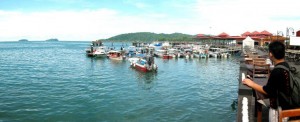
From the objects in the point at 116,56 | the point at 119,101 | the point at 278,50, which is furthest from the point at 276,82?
the point at 116,56

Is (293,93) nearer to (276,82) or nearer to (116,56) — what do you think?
(276,82)

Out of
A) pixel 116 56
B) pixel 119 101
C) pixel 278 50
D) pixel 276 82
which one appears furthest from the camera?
pixel 116 56

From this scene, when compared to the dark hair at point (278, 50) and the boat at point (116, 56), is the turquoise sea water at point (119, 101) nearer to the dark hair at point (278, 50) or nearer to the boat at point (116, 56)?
the dark hair at point (278, 50)

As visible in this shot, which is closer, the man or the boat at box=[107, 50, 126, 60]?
the man

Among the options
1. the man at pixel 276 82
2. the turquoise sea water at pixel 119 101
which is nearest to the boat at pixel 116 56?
the turquoise sea water at pixel 119 101

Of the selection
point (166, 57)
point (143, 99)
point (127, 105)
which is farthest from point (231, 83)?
point (166, 57)

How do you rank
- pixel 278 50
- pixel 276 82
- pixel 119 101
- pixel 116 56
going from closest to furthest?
pixel 276 82
pixel 278 50
pixel 119 101
pixel 116 56

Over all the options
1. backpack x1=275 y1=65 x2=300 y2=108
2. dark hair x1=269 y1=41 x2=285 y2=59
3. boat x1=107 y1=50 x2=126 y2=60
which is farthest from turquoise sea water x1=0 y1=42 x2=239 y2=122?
boat x1=107 y1=50 x2=126 y2=60

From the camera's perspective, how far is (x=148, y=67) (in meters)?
42.2

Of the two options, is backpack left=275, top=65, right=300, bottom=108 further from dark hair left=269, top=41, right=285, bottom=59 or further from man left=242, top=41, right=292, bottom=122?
dark hair left=269, top=41, right=285, bottom=59

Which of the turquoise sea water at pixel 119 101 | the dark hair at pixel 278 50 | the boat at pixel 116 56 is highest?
the dark hair at pixel 278 50

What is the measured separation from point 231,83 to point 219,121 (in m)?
16.1

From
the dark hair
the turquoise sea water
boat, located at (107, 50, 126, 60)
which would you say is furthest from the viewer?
boat, located at (107, 50, 126, 60)

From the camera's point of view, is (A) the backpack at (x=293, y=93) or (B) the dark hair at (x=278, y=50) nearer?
(A) the backpack at (x=293, y=93)
